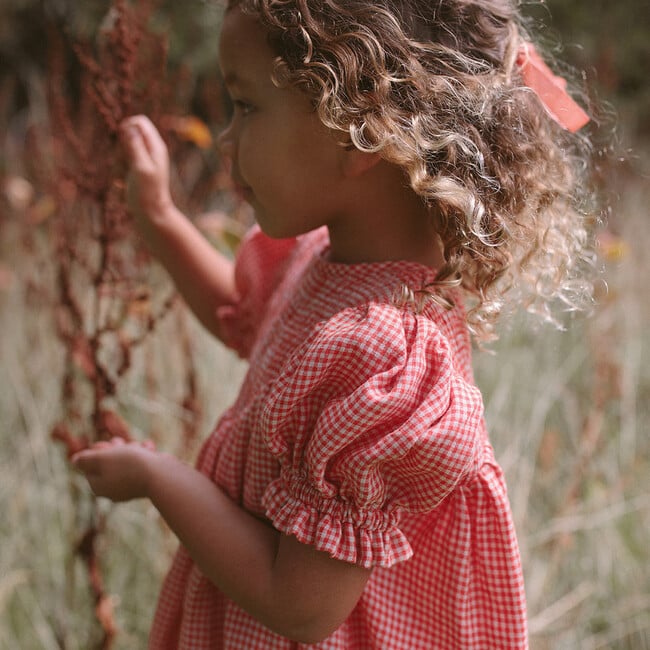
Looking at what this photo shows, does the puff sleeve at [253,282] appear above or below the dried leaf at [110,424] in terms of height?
above

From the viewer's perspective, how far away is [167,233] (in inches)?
51.9

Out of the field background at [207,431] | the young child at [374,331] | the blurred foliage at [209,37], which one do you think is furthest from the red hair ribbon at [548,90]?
the blurred foliage at [209,37]

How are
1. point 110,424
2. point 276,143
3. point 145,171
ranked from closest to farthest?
point 276,143
point 145,171
point 110,424

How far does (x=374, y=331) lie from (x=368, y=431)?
11 cm

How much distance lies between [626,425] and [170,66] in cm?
436

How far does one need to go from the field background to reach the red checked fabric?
0.34m

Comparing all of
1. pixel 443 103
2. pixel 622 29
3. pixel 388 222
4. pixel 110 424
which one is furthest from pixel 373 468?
pixel 622 29

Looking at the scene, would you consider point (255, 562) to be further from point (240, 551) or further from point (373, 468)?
point (373, 468)

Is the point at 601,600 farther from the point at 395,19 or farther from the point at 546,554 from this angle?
the point at 395,19

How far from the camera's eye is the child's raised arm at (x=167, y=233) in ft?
4.23

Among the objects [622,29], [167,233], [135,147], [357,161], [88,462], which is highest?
[357,161]

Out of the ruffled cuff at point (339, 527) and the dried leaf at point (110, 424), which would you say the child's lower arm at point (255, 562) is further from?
the dried leaf at point (110, 424)

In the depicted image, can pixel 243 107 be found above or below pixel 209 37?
above

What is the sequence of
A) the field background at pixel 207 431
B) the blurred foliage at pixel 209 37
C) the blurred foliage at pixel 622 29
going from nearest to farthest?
the field background at pixel 207 431
the blurred foliage at pixel 209 37
the blurred foliage at pixel 622 29
